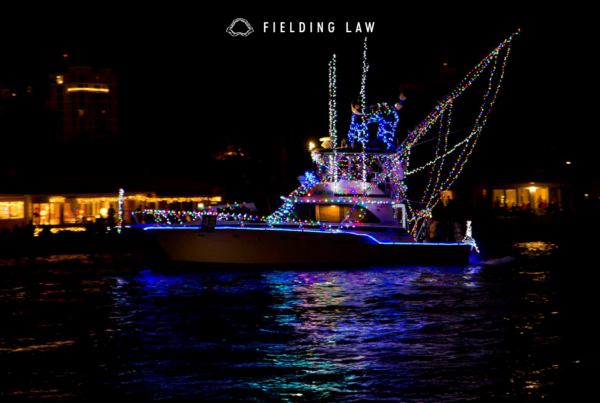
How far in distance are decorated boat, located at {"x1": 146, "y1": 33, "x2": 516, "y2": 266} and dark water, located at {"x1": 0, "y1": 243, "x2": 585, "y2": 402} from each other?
34.2 inches

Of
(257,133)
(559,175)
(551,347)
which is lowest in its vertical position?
(551,347)

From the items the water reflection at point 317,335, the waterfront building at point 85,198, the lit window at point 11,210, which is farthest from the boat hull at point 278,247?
the lit window at point 11,210

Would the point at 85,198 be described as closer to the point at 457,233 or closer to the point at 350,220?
the point at 350,220

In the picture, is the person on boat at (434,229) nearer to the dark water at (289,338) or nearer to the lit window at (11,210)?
the dark water at (289,338)

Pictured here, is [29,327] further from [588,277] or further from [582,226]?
[582,226]

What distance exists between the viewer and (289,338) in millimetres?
12977

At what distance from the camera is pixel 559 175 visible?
170ft

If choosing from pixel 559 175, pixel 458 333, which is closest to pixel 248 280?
pixel 458 333

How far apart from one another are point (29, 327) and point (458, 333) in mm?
7751

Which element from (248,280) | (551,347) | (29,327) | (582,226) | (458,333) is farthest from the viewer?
(582,226)

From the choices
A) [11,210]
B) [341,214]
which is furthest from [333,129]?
[11,210]

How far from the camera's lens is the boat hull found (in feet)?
73.0

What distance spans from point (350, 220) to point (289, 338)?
1032 cm

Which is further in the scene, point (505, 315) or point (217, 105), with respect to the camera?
point (217, 105)
